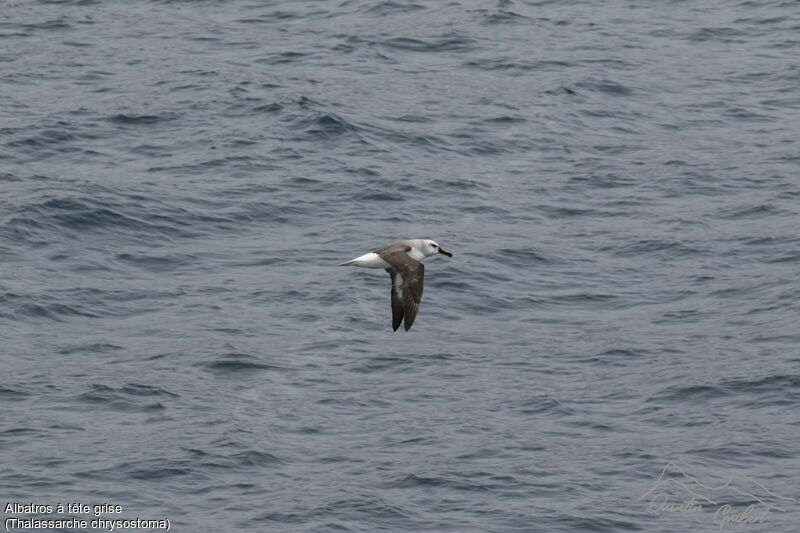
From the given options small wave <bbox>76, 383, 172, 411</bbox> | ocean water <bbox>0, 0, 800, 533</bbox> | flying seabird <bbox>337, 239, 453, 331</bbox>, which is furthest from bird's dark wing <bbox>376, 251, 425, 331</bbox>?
small wave <bbox>76, 383, 172, 411</bbox>

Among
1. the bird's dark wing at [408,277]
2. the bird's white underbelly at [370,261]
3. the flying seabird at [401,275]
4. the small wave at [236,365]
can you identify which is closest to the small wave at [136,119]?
the small wave at [236,365]

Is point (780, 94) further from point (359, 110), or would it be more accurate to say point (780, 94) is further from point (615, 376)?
point (615, 376)

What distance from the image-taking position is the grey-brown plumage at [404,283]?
82.9 feet

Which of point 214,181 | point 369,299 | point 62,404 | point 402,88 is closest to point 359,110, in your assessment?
point 402,88

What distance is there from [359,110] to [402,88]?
2264 millimetres

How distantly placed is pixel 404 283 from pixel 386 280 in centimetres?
1896

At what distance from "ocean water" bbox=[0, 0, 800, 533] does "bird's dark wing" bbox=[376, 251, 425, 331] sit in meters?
6.86

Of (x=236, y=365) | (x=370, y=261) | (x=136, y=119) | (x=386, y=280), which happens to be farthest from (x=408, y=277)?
(x=136, y=119)

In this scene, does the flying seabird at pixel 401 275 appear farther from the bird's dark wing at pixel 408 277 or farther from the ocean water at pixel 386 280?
the ocean water at pixel 386 280

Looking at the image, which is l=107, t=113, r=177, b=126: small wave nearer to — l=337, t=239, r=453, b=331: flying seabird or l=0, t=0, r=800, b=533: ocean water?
l=0, t=0, r=800, b=533: ocean water

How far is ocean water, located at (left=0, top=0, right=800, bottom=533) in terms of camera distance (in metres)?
32.2

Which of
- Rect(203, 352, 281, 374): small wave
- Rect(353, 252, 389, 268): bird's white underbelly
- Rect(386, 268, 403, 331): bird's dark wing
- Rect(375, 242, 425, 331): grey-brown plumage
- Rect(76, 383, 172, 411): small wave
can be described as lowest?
Rect(76, 383, 172, 411): small wave

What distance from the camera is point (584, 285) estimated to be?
39000 millimetres

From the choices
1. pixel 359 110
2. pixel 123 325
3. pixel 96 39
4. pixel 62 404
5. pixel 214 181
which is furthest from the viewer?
pixel 96 39
